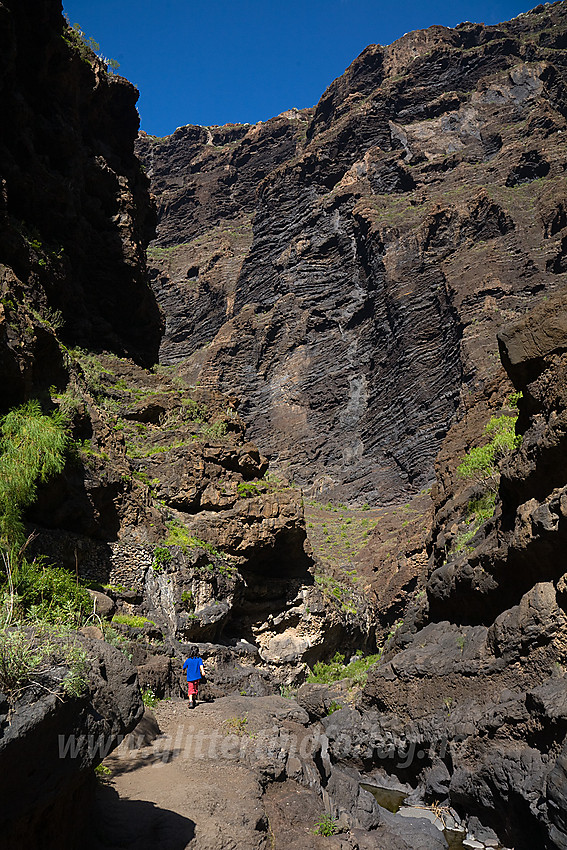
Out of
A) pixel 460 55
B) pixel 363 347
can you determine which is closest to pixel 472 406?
pixel 363 347

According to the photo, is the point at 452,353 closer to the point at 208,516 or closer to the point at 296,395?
the point at 296,395

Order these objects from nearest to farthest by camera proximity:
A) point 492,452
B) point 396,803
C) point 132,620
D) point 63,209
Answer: point 396,803 < point 132,620 < point 492,452 < point 63,209

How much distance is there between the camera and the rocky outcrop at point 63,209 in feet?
40.7

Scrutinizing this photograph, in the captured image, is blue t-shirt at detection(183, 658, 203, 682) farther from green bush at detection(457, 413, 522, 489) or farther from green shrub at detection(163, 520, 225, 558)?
green bush at detection(457, 413, 522, 489)

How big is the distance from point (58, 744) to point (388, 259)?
55.5 meters

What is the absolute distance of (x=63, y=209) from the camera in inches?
878

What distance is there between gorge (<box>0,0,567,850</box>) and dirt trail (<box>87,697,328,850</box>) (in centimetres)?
6

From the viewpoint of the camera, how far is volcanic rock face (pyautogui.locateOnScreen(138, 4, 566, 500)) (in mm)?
46688

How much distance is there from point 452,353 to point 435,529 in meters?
33.6

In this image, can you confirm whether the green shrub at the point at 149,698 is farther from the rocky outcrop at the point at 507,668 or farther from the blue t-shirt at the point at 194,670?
the rocky outcrop at the point at 507,668

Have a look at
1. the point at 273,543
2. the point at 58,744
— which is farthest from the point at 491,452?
the point at 58,744

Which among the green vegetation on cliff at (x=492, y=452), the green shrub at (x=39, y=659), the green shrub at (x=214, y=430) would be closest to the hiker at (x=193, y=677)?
Answer: the green vegetation on cliff at (x=492, y=452)

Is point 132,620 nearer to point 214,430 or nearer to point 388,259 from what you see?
point 214,430

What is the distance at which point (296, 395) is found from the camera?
181ft
